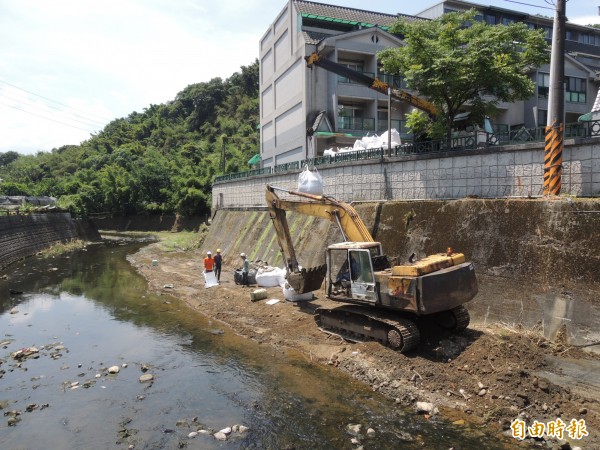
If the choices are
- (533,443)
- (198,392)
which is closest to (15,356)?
(198,392)

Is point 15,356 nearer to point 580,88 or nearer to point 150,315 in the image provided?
point 150,315

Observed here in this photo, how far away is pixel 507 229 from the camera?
10.9 m

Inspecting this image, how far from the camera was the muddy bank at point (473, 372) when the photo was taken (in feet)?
22.2

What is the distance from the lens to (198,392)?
8336mm

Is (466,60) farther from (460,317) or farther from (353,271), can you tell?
(460,317)

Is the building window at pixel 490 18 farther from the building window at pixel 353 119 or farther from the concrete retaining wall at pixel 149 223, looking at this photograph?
the concrete retaining wall at pixel 149 223

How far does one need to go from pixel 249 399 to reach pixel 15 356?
21.4ft

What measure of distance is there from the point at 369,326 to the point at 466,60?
10115 mm

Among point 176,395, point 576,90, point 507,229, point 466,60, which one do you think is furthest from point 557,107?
point 576,90

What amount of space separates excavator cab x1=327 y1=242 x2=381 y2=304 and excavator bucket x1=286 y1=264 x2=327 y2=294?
7.18 feet

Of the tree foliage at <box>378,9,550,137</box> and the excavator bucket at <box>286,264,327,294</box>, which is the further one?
the tree foliage at <box>378,9,550,137</box>

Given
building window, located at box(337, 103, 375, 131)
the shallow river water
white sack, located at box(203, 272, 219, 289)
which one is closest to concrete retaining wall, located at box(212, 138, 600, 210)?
white sack, located at box(203, 272, 219, 289)

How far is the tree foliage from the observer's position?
14453 millimetres

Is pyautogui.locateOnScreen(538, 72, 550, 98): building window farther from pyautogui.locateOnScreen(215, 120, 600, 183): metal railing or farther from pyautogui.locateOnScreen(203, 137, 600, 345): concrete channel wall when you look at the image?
pyautogui.locateOnScreen(203, 137, 600, 345): concrete channel wall
